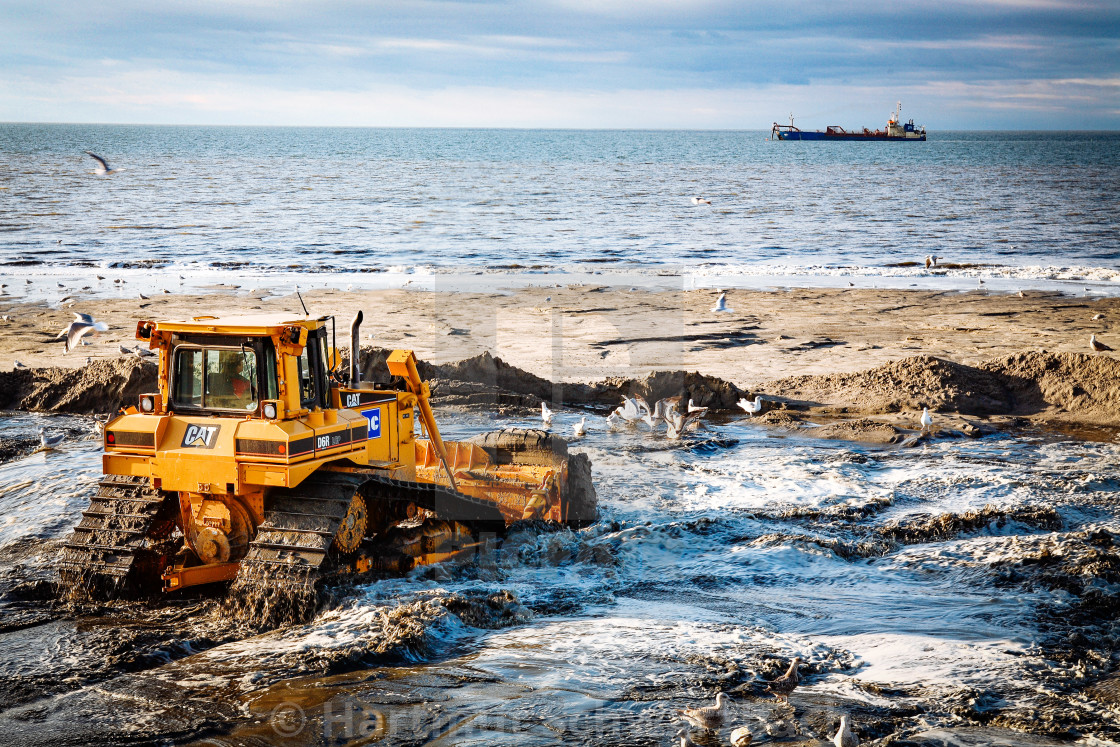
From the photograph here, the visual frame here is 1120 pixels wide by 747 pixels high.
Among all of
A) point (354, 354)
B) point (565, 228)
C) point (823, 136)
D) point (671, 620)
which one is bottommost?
point (671, 620)

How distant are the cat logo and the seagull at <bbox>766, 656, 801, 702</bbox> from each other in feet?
13.4

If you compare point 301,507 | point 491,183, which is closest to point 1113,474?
point 301,507

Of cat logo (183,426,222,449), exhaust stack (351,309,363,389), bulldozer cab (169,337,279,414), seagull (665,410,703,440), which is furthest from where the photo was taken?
seagull (665,410,703,440)

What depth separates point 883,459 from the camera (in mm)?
11133

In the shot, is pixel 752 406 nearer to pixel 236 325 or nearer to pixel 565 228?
pixel 236 325

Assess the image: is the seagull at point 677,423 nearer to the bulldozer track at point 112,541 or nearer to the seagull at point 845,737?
the bulldozer track at point 112,541

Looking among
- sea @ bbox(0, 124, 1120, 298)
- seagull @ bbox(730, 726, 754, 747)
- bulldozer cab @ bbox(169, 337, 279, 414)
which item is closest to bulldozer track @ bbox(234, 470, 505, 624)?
bulldozer cab @ bbox(169, 337, 279, 414)

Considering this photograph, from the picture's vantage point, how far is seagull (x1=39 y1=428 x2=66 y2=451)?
11016mm

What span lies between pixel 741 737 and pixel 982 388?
995 cm

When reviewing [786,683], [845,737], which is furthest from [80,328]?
[845,737]

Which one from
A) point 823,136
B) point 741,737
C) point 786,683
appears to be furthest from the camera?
point 823,136

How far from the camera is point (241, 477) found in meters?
6.51

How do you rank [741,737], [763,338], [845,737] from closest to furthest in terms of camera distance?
[845,737], [741,737], [763,338]

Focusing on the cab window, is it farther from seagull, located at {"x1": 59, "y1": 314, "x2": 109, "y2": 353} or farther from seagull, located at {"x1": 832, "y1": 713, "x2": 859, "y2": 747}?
seagull, located at {"x1": 59, "y1": 314, "x2": 109, "y2": 353}
